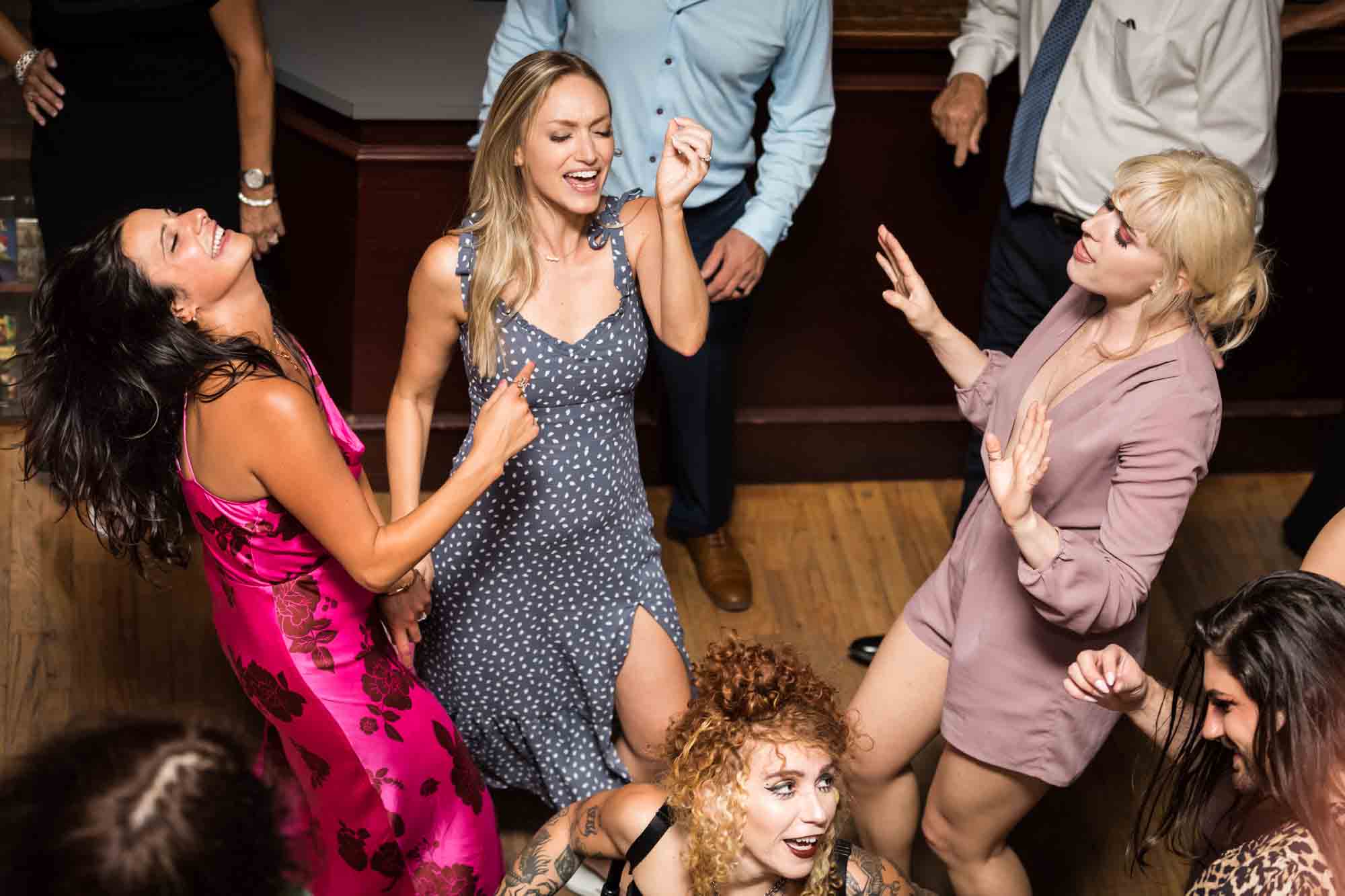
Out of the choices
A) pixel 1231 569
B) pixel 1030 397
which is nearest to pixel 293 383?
pixel 1030 397

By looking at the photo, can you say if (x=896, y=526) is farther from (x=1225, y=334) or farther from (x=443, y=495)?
(x=443, y=495)

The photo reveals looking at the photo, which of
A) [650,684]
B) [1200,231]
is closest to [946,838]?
[650,684]

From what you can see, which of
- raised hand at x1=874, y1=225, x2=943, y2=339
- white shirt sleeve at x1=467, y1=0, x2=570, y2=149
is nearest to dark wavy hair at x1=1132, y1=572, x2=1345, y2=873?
raised hand at x1=874, y1=225, x2=943, y2=339

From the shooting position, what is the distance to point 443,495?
2.48 metres

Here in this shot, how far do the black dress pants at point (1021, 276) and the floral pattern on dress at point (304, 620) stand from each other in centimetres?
159

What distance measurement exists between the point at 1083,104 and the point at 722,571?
145cm

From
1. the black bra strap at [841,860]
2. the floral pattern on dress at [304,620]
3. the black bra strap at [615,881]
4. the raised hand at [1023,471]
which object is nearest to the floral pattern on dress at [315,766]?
the floral pattern on dress at [304,620]

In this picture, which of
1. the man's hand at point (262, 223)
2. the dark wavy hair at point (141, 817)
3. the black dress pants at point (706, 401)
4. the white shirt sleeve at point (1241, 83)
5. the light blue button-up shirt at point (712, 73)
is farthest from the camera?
the man's hand at point (262, 223)

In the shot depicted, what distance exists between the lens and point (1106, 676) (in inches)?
93.5

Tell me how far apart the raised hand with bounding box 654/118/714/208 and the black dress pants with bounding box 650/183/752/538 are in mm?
872

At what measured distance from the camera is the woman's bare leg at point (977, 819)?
2787 mm

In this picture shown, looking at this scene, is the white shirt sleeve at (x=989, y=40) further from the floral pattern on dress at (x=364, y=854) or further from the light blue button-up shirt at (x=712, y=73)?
the floral pattern on dress at (x=364, y=854)

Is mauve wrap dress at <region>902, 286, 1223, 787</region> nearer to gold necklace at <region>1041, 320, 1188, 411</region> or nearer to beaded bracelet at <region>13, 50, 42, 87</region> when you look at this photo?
gold necklace at <region>1041, 320, 1188, 411</region>

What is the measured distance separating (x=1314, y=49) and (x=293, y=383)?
2.87 meters
